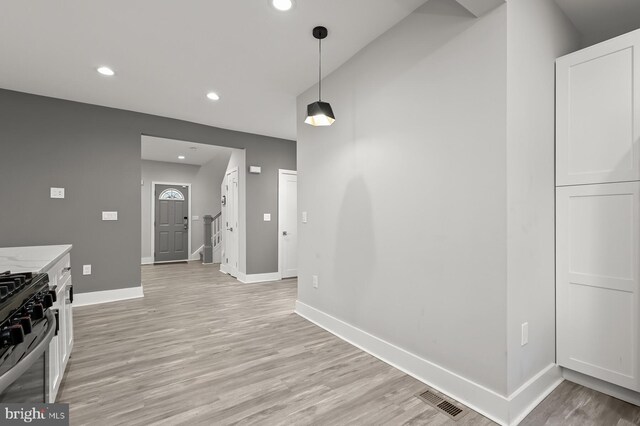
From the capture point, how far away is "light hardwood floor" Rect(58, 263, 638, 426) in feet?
5.90

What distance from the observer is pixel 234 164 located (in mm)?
6039

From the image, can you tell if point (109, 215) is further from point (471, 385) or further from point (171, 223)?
point (471, 385)

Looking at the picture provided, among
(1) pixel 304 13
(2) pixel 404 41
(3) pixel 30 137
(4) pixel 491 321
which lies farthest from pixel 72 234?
(4) pixel 491 321

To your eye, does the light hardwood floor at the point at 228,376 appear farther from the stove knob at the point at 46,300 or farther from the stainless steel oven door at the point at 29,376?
the stove knob at the point at 46,300

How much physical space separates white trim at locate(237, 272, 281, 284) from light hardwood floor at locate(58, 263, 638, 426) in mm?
1655

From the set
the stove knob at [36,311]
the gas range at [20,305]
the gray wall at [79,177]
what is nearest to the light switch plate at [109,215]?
the gray wall at [79,177]

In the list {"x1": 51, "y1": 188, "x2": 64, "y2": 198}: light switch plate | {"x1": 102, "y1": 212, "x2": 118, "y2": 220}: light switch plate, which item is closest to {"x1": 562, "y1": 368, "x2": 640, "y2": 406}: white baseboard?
{"x1": 102, "y1": 212, "x2": 118, "y2": 220}: light switch plate

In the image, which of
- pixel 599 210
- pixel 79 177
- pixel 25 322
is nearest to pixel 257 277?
pixel 79 177

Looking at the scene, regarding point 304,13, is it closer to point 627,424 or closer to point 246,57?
point 246,57

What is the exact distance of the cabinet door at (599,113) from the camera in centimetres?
187

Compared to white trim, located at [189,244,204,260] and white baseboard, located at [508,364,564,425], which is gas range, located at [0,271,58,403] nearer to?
white baseboard, located at [508,364,564,425]

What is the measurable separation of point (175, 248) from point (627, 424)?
883cm

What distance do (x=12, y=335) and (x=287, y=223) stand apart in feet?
16.4

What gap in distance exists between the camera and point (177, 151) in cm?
699
